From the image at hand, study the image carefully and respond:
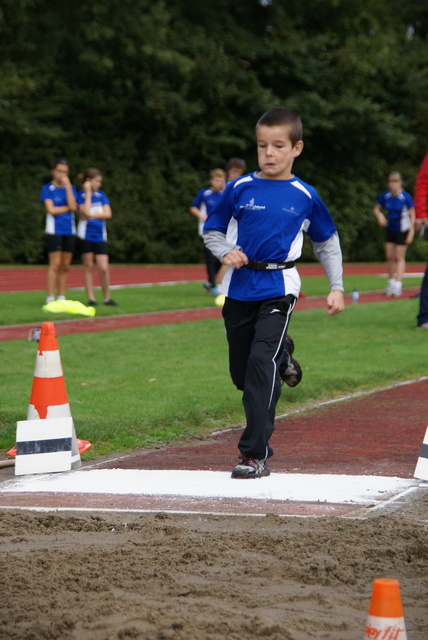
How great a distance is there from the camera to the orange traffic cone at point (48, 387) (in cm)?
627

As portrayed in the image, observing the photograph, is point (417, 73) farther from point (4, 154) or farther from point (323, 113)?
point (4, 154)

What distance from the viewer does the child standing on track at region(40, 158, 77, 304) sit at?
15.9 meters

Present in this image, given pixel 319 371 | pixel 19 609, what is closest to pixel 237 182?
pixel 19 609

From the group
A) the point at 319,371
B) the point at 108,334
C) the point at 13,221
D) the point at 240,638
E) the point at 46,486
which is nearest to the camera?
the point at 240,638

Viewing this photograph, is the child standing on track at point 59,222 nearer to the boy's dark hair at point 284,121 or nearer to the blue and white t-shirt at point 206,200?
the blue and white t-shirt at point 206,200

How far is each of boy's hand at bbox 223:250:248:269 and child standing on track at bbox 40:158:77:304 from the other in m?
10.5

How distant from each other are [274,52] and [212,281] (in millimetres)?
21238

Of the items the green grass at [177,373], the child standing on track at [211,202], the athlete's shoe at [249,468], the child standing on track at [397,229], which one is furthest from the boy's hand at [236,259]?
the child standing on track at [397,229]

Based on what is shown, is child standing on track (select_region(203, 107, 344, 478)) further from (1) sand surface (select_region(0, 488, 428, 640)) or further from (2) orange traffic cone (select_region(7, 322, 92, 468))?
(2) orange traffic cone (select_region(7, 322, 92, 468))

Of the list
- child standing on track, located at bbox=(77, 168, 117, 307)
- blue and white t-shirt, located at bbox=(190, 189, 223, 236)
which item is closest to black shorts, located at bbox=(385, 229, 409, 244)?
blue and white t-shirt, located at bbox=(190, 189, 223, 236)

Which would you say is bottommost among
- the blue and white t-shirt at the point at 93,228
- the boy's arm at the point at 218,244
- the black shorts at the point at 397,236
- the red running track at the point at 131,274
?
the red running track at the point at 131,274

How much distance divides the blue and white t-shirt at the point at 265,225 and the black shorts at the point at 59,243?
1038 cm

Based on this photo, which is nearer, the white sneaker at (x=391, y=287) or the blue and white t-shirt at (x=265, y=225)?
the blue and white t-shirt at (x=265, y=225)

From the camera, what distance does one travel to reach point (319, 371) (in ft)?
32.3
